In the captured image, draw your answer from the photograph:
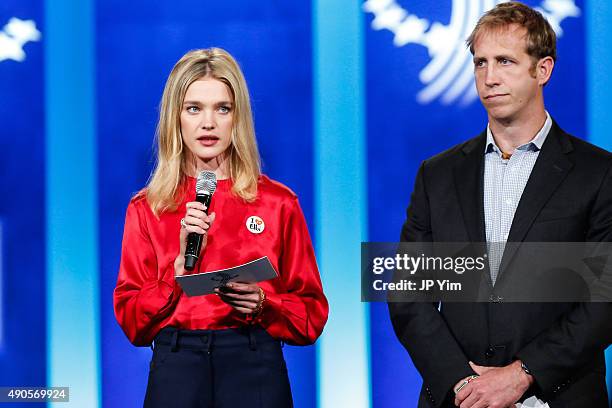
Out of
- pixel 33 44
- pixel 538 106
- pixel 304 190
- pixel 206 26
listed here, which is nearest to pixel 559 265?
pixel 538 106

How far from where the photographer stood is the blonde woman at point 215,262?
11.0 ft

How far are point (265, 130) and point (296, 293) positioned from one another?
38.2 inches

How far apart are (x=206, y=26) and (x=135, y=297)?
4.82 feet

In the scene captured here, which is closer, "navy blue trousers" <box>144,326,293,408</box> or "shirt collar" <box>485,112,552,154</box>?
"navy blue trousers" <box>144,326,293,408</box>

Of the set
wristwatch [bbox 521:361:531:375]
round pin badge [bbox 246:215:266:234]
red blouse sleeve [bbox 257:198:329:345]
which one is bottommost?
wristwatch [bbox 521:361:531:375]

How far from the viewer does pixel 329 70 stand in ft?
13.8

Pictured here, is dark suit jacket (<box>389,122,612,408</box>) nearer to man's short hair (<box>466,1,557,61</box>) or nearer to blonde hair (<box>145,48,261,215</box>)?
man's short hair (<box>466,1,557,61</box>)

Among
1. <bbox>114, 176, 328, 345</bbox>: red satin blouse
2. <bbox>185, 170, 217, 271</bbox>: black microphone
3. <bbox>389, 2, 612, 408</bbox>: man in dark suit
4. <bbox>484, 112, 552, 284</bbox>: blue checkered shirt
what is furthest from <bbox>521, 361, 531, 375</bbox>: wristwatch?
<bbox>185, 170, 217, 271</bbox>: black microphone

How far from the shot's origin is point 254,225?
3.54 metres

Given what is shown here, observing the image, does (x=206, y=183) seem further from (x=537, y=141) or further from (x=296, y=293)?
(x=537, y=141)

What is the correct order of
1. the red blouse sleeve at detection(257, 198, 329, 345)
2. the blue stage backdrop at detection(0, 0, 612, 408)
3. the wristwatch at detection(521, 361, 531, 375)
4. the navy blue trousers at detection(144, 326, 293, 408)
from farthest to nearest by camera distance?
the blue stage backdrop at detection(0, 0, 612, 408) → the red blouse sleeve at detection(257, 198, 329, 345) → the navy blue trousers at detection(144, 326, 293, 408) → the wristwatch at detection(521, 361, 531, 375)

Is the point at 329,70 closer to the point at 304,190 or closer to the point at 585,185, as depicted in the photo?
the point at 304,190

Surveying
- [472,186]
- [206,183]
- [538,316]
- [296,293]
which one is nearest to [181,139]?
[206,183]

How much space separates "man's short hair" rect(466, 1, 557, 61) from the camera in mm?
3482
